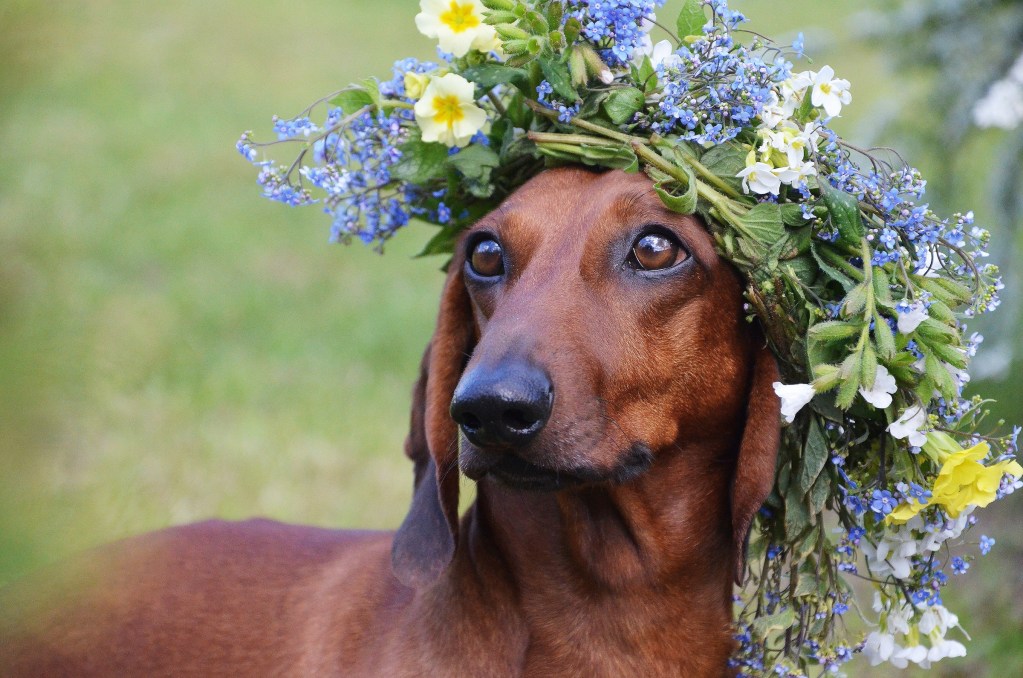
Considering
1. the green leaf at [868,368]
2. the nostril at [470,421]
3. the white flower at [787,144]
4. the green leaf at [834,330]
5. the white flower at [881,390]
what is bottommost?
the nostril at [470,421]

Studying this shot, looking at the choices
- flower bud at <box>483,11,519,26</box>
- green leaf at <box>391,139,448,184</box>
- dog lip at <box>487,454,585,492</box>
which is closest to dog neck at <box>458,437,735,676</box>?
dog lip at <box>487,454,585,492</box>

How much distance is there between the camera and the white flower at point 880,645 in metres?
3.42

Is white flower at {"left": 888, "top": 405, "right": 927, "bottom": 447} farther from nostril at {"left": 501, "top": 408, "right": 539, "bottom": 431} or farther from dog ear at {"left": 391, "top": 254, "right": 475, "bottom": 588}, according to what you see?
dog ear at {"left": 391, "top": 254, "right": 475, "bottom": 588}

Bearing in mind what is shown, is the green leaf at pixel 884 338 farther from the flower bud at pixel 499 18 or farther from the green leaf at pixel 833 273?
the flower bud at pixel 499 18

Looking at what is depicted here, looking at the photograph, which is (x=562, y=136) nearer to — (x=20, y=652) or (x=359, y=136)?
(x=359, y=136)

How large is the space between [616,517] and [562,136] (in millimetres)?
1095

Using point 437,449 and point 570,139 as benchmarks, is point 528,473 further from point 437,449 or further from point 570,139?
point 570,139

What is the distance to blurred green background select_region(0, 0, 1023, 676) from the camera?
5.87 feet

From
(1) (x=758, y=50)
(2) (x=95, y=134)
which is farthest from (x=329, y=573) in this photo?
(2) (x=95, y=134)

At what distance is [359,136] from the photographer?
360cm

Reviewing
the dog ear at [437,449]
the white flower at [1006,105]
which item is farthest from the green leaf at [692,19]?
the white flower at [1006,105]

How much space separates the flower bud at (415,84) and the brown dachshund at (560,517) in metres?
0.42

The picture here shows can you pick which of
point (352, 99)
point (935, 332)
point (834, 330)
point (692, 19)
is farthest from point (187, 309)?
point (935, 332)

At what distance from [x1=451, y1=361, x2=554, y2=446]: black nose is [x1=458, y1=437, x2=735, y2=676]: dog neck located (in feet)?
1.81
